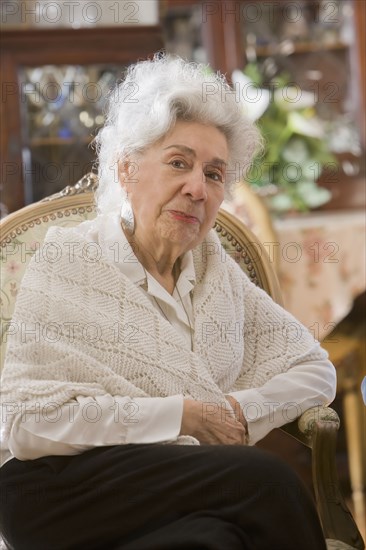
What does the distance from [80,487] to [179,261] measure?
551 millimetres

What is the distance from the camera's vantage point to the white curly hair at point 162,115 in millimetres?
1768

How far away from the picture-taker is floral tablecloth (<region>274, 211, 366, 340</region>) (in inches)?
129

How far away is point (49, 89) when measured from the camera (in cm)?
358

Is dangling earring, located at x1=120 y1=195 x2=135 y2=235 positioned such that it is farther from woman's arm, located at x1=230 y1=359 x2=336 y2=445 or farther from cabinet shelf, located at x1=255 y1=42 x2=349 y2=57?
cabinet shelf, located at x1=255 y1=42 x2=349 y2=57

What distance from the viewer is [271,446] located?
331 centimetres

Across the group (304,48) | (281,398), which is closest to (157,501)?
(281,398)

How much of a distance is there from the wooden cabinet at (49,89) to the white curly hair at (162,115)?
1.60 m

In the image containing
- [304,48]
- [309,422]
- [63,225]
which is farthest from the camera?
[304,48]

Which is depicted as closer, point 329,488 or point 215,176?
point 329,488

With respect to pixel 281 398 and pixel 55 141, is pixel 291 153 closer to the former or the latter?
pixel 55 141

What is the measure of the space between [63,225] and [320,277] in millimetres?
1485

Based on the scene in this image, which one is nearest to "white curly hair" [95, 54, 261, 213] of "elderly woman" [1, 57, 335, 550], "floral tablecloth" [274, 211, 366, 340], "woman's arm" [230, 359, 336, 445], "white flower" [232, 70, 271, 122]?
"elderly woman" [1, 57, 335, 550]

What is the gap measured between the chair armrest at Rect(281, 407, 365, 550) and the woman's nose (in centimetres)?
46

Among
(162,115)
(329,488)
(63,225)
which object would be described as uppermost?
(162,115)
